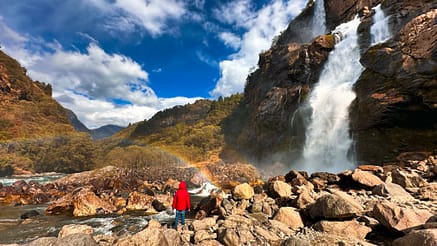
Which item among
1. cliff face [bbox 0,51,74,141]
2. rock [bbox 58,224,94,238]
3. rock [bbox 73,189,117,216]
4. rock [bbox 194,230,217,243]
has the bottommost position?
rock [bbox 73,189,117,216]

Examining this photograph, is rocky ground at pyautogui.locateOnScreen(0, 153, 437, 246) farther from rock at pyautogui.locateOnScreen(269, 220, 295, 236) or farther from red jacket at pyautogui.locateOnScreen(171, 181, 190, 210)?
red jacket at pyautogui.locateOnScreen(171, 181, 190, 210)

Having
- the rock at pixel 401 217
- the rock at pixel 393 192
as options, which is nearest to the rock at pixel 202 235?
the rock at pixel 401 217

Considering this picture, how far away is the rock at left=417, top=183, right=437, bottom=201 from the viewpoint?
12328 millimetres

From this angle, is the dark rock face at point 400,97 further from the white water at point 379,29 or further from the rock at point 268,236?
the rock at point 268,236

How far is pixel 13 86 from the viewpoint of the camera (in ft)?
402

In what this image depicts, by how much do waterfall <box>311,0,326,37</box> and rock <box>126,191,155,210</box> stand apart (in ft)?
198

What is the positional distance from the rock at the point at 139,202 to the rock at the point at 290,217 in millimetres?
12375

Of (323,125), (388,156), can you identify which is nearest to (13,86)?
(323,125)

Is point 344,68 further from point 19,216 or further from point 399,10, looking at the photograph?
point 19,216

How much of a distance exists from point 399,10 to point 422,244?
146 feet

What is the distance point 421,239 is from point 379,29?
43326 mm

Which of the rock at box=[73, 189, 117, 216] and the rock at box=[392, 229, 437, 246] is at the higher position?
the rock at box=[392, 229, 437, 246]

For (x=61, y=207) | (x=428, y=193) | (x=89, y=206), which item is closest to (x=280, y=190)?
(x=428, y=193)

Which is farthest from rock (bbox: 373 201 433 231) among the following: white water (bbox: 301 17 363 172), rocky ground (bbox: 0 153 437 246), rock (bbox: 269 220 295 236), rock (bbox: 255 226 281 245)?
white water (bbox: 301 17 363 172)
